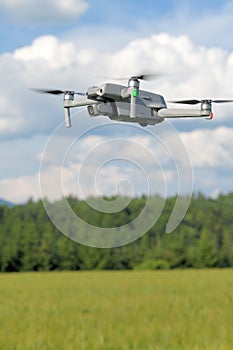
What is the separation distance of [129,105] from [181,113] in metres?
0.31

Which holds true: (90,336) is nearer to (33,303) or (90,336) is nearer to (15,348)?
(15,348)

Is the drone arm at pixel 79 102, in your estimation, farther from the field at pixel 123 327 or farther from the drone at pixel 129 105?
the field at pixel 123 327

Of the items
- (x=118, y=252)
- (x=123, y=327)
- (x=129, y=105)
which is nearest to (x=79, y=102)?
(x=129, y=105)

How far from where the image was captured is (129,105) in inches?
122

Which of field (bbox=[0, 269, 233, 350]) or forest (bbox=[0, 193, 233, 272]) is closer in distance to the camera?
field (bbox=[0, 269, 233, 350])

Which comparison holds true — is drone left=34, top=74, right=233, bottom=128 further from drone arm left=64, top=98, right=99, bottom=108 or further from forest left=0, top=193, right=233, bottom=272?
forest left=0, top=193, right=233, bottom=272

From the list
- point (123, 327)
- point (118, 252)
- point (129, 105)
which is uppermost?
point (118, 252)

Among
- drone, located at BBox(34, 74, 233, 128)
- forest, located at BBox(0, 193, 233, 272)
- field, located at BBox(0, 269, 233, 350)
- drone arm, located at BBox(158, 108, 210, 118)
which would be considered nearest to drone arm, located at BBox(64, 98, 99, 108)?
drone, located at BBox(34, 74, 233, 128)

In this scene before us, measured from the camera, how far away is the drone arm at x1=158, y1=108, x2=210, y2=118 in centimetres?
320

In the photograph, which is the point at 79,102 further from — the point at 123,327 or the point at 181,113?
the point at 123,327

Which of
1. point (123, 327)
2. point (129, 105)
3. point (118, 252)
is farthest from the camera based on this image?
point (118, 252)

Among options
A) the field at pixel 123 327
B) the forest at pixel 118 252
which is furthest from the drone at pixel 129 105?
the forest at pixel 118 252

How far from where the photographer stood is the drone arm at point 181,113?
320 centimetres

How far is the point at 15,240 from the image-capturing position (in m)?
132
